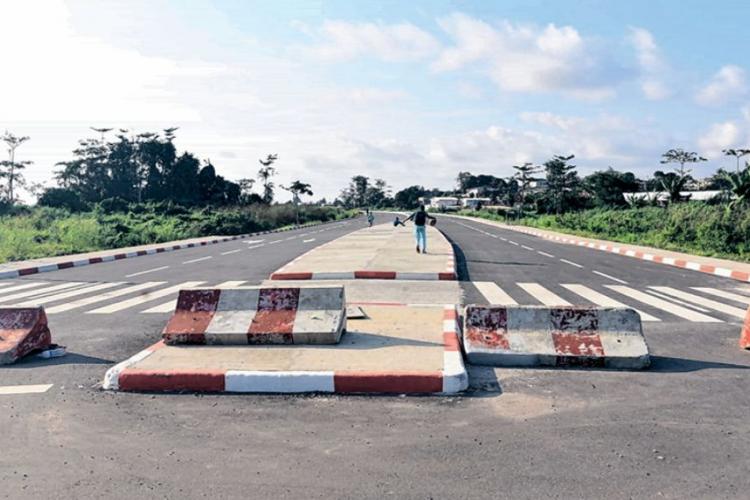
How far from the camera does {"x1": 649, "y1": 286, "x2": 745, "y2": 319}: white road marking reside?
31.8 ft

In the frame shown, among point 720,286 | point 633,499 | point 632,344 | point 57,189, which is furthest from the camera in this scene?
point 57,189

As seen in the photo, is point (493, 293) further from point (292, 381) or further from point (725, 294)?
point (292, 381)

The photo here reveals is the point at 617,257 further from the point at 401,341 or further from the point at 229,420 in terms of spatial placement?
the point at 229,420

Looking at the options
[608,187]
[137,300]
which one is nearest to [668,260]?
[137,300]

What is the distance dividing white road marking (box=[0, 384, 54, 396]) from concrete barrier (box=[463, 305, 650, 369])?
3.88 metres

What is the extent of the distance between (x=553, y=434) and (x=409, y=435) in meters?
1.00

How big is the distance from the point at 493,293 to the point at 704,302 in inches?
140

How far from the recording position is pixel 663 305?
1036cm

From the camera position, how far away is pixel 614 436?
431 cm

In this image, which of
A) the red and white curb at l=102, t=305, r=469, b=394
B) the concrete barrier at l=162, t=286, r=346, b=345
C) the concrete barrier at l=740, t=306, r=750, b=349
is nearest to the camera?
the red and white curb at l=102, t=305, r=469, b=394

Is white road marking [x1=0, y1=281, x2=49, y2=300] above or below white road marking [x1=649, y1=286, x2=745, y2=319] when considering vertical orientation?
below

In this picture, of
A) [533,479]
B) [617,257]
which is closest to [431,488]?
[533,479]

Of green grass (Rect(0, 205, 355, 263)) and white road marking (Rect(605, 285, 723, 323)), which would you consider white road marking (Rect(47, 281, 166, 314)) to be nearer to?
green grass (Rect(0, 205, 355, 263))

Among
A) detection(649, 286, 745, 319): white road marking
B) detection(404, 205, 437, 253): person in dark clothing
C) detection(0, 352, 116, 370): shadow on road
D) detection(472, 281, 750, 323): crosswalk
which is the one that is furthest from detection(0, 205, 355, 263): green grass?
detection(649, 286, 745, 319): white road marking
